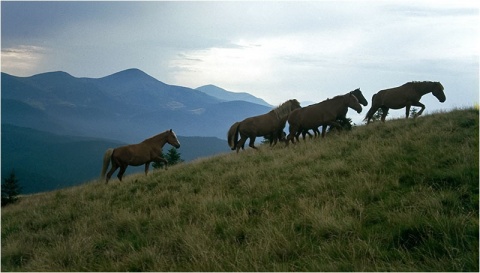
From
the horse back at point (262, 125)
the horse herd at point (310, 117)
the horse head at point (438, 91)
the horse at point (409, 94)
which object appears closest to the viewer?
the horse herd at point (310, 117)

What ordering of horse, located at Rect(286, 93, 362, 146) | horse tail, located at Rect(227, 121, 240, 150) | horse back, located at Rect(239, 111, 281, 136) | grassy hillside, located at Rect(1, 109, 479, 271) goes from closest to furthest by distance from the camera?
grassy hillside, located at Rect(1, 109, 479, 271) → horse, located at Rect(286, 93, 362, 146) → horse back, located at Rect(239, 111, 281, 136) → horse tail, located at Rect(227, 121, 240, 150)

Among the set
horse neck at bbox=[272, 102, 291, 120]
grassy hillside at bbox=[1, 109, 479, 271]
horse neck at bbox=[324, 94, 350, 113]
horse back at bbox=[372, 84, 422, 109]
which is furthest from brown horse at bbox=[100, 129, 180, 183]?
horse back at bbox=[372, 84, 422, 109]

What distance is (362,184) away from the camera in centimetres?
727

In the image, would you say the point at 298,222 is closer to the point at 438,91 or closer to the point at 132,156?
the point at 132,156

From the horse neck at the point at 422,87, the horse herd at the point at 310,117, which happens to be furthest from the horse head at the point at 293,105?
the horse neck at the point at 422,87

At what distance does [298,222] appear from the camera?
607 cm

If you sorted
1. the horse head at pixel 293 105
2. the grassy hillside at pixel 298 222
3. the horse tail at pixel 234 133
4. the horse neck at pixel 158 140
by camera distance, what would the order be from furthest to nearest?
the horse tail at pixel 234 133
the horse head at pixel 293 105
the horse neck at pixel 158 140
the grassy hillside at pixel 298 222

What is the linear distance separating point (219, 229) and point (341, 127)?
35.4 ft

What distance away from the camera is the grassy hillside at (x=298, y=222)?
479cm

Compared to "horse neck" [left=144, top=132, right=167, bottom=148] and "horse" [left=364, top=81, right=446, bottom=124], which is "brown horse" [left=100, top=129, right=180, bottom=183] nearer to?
"horse neck" [left=144, top=132, right=167, bottom=148]

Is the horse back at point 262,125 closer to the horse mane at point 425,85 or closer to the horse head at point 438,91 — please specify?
the horse mane at point 425,85

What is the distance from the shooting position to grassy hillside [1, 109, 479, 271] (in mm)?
4789


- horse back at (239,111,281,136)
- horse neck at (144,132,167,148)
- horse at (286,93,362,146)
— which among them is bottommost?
horse neck at (144,132,167,148)

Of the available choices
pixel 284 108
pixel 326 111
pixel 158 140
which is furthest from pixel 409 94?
pixel 158 140
